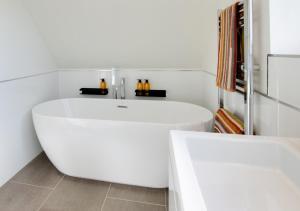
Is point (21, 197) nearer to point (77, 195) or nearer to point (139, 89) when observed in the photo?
point (77, 195)

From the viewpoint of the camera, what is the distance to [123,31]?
2494mm

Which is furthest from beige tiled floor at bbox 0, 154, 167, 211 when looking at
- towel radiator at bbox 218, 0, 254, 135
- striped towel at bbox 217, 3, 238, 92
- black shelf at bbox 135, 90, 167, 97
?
black shelf at bbox 135, 90, 167, 97

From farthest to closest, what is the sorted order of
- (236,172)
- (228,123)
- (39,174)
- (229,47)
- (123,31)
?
(123,31), (39,174), (228,123), (229,47), (236,172)

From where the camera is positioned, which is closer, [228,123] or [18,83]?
[228,123]

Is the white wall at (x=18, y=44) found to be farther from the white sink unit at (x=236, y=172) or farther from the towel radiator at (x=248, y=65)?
the towel radiator at (x=248, y=65)

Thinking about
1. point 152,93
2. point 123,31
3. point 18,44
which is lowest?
point 152,93

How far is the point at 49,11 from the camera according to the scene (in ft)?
7.88

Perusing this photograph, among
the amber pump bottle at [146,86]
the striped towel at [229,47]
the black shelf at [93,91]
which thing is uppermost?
the striped towel at [229,47]

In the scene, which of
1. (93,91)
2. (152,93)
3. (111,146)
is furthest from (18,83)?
(152,93)

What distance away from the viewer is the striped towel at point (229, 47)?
136cm

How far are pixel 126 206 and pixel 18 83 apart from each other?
1.75 metres

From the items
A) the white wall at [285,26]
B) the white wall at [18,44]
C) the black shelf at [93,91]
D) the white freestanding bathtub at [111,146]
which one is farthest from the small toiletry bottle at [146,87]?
the white wall at [285,26]

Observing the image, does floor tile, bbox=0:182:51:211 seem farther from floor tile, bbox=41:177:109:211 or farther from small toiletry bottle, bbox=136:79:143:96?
small toiletry bottle, bbox=136:79:143:96

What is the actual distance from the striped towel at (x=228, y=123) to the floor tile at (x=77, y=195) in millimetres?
1222
